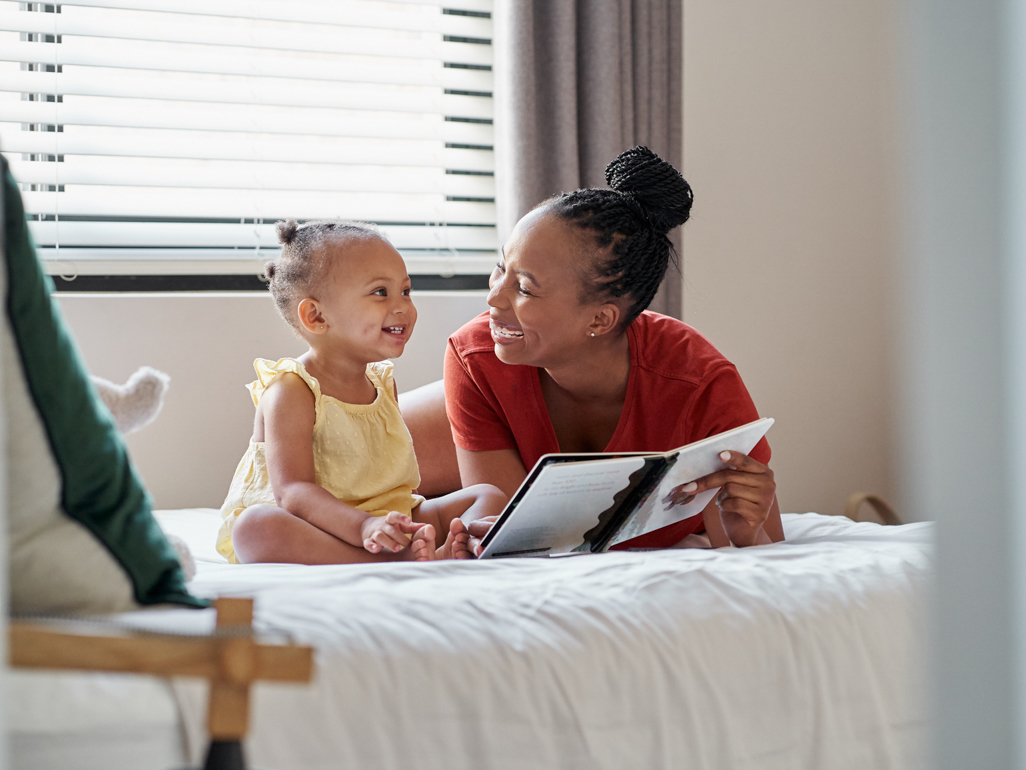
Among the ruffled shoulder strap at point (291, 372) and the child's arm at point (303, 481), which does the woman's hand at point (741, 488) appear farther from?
the ruffled shoulder strap at point (291, 372)

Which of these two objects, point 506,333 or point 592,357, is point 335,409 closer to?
point 506,333

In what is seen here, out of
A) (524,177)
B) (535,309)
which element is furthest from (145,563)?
(524,177)

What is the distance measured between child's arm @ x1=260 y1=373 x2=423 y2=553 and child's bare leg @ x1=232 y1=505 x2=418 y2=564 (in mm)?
19

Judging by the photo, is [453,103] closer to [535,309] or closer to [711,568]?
[535,309]

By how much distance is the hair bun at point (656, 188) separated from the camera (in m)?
1.46

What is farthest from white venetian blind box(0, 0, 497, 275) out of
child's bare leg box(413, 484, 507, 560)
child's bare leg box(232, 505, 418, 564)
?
child's bare leg box(232, 505, 418, 564)

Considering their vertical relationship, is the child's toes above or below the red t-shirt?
below

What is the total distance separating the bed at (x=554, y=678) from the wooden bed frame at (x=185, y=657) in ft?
0.43

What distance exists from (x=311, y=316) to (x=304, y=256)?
4.2 inches

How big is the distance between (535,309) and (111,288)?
41.3 inches

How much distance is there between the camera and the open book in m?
1.01

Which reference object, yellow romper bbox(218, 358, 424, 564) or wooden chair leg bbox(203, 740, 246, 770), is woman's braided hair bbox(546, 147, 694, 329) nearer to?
yellow romper bbox(218, 358, 424, 564)

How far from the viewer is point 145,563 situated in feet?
2.24

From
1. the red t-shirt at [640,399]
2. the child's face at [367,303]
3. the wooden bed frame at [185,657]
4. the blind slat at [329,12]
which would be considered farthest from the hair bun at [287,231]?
the wooden bed frame at [185,657]
